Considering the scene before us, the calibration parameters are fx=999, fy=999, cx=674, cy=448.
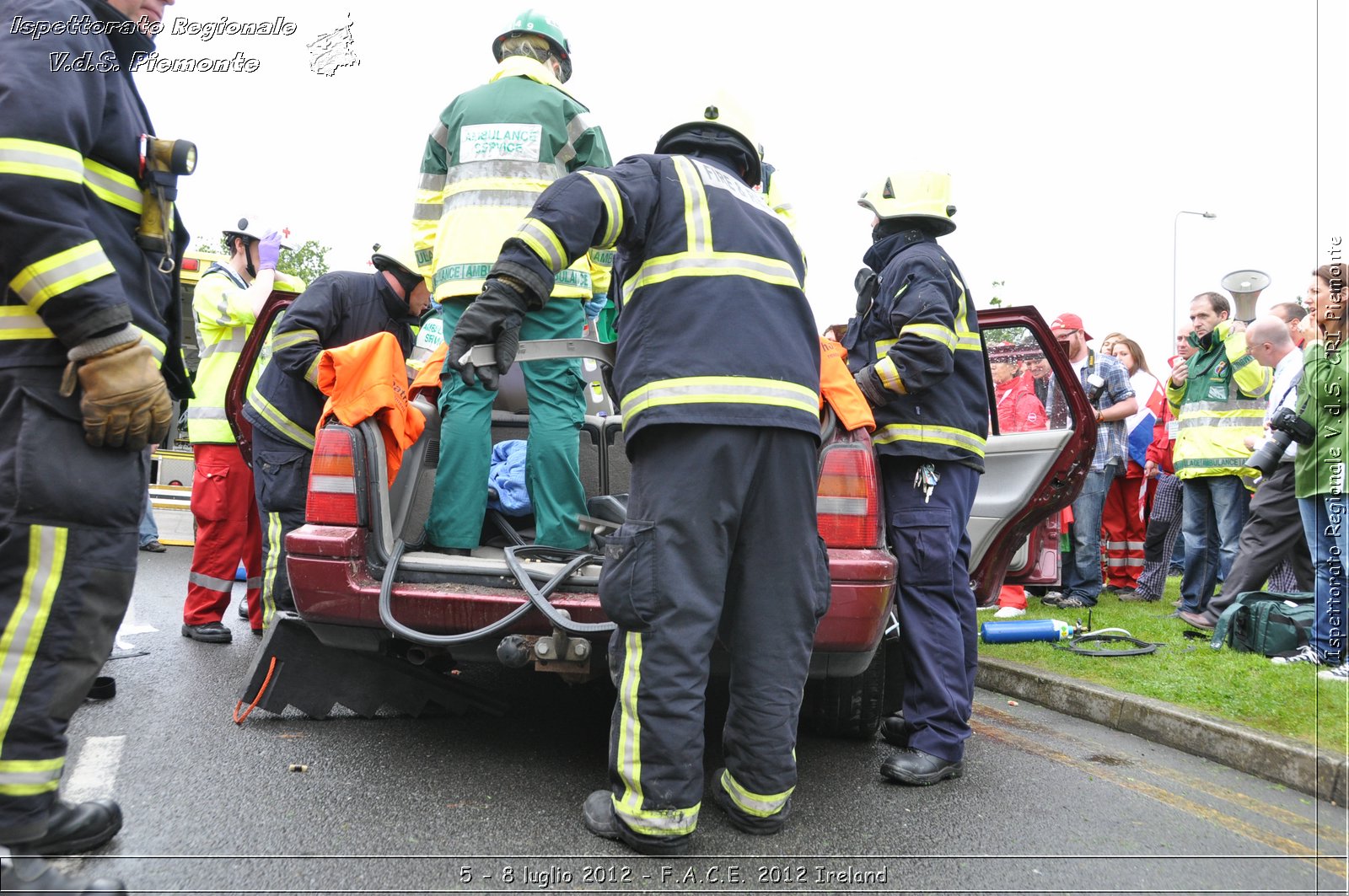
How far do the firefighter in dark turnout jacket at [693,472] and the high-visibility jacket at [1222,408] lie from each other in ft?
16.0

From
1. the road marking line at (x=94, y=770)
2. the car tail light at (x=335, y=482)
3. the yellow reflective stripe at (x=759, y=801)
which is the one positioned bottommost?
the road marking line at (x=94, y=770)

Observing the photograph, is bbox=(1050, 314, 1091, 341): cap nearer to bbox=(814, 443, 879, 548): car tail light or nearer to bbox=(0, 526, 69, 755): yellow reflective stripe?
bbox=(814, 443, 879, 548): car tail light

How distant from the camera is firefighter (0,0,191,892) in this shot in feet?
6.56

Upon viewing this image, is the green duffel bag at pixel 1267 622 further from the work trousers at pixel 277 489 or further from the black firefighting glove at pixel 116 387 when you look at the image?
the black firefighting glove at pixel 116 387

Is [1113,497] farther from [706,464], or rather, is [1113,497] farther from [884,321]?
[706,464]

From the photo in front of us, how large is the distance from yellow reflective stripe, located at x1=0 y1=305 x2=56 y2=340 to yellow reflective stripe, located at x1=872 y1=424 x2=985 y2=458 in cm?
248

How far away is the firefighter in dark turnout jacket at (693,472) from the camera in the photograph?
2.49 metres

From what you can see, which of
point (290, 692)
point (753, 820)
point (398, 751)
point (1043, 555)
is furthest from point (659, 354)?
point (1043, 555)

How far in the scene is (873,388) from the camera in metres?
3.53

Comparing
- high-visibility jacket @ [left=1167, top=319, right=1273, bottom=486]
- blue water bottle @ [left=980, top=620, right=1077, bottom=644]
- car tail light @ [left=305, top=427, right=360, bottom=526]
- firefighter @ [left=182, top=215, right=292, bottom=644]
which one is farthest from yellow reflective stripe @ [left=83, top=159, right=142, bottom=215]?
high-visibility jacket @ [left=1167, top=319, right=1273, bottom=486]

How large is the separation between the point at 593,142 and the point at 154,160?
6.56 feet

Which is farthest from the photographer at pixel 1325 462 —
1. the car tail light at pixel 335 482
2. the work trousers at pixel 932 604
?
the car tail light at pixel 335 482

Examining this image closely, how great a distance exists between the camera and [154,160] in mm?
2309

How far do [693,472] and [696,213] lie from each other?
0.71 meters
